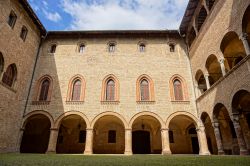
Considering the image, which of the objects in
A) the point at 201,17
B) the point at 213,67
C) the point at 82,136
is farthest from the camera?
the point at 82,136

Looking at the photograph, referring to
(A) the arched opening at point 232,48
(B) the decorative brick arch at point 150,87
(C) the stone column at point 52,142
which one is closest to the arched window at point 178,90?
(B) the decorative brick arch at point 150,87

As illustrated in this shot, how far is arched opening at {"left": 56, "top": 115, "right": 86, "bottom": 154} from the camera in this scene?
15.2 metres

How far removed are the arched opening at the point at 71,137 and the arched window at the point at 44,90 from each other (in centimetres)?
282

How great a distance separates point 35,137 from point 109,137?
651 cm

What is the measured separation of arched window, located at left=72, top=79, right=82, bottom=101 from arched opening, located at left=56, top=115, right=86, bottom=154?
2.36 meters

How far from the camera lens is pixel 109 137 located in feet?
51.5

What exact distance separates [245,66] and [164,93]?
6.34 meters

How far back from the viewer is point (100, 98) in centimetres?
1345

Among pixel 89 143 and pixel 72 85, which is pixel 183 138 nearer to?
pixel 89 143

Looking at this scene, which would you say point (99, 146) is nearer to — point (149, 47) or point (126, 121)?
point (126, 121)

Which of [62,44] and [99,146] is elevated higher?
[62,44]

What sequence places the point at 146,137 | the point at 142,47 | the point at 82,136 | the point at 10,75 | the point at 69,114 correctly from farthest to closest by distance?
1. the point at 146,137
2. the point at 82,136
3. the point at 142,47
4. the point at 69,114
5. the point at 10,75

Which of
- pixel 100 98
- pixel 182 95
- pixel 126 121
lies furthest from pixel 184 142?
pixel 100 98

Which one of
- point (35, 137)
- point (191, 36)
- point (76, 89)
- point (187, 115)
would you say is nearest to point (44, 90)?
point (76, 89)
